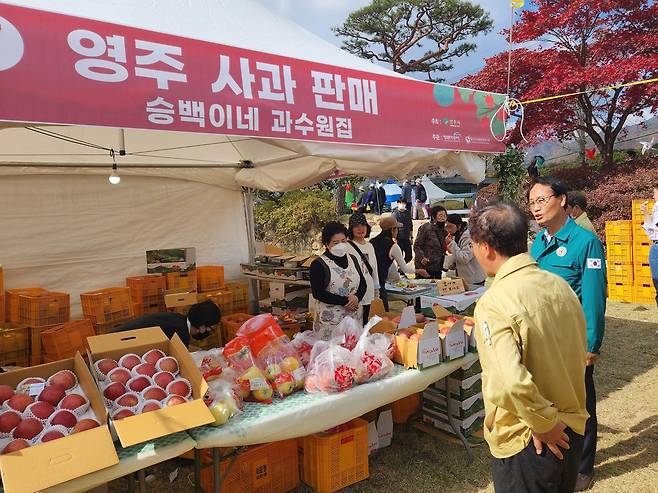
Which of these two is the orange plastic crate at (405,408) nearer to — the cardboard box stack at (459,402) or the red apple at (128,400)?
the cardboard box stack at (459,402)

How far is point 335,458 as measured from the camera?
2.81m

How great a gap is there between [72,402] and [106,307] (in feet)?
9.80

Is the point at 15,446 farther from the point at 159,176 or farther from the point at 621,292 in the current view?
the point at 621,292

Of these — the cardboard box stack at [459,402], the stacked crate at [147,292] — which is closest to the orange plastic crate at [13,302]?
the stacked crate at [147,292]

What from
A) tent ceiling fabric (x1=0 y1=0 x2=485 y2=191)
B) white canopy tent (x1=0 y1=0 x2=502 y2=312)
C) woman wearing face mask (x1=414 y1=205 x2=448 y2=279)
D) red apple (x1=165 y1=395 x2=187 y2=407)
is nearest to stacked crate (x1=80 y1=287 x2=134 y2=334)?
white canopy tent (x1=0 y1=0 x2=502 y2=312)

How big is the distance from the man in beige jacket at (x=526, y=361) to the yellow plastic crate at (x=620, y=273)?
7.15m

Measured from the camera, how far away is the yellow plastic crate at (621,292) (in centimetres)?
769

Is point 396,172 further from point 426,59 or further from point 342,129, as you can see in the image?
point 426,59

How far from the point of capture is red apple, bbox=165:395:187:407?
206 centimetres

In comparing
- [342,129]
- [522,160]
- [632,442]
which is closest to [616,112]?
[522,160]

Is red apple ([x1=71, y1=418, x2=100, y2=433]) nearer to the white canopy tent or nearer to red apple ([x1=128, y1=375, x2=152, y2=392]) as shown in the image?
red apple ([x1=128, y1=375, x2=152, y2=392])

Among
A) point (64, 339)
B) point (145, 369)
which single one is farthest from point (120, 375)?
point (64, 339)

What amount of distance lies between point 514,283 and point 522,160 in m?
3.47

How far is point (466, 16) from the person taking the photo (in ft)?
66.0
